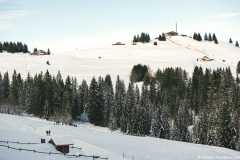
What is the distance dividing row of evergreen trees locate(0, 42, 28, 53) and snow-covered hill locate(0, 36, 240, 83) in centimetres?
1688

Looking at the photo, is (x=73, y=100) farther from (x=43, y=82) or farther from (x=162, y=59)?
(x=162, y=59)

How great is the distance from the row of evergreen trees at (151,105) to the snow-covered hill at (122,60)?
94.9ft

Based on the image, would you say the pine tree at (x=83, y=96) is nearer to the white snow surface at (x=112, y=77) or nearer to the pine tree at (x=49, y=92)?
the white snow surface at (x=112, y=77)

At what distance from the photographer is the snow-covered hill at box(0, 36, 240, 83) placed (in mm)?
131125

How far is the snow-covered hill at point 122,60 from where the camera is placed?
5162 inches

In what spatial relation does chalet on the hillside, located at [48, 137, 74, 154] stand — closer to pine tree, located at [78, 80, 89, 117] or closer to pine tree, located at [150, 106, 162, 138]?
pine tree, located at [150, 106, 162, 138]

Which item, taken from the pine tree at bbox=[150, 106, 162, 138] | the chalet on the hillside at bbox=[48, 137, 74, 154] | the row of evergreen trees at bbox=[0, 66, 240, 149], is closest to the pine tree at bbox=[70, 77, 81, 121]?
the row of evergreen trees at bbox=[0, 66, 240, 149]

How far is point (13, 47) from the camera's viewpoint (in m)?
182

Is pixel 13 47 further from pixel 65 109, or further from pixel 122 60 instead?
pixel 65 109

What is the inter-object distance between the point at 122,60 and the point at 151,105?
7724 centimetres

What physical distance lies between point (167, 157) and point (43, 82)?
203ft

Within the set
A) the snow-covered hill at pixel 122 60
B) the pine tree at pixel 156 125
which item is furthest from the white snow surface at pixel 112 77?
the pine tree at pixel 156 125

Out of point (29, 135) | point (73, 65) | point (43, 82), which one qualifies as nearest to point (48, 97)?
point (43, 82)

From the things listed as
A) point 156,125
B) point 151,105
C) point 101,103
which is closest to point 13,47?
point 101,103
